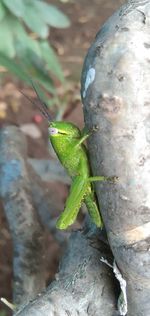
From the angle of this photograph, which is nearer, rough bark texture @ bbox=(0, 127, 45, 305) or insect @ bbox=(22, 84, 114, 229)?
insect @ bbox=(22, 84, 114, 229)

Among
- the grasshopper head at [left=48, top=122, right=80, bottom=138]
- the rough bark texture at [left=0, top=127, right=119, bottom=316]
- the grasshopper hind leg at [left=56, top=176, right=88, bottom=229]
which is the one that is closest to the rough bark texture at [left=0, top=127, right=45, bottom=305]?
the rough bark texture at [left=0, top=127, right=119, bottom=316]

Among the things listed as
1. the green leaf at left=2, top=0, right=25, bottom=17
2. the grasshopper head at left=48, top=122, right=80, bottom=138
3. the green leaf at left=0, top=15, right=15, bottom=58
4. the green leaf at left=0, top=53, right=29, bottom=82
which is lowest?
the grasshopper head at left=48, top=122, right=80, bottom=138

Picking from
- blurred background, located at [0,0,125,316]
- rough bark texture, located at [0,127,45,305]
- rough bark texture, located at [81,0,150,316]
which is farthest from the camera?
blurred background, located at [0,0,125,316]

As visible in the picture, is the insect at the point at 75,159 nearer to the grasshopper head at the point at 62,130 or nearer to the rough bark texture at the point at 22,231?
the grasshopper head at the point at 62,130

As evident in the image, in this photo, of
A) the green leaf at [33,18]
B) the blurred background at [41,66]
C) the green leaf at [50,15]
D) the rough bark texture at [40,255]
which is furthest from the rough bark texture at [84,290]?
the green leaf at [50,15]

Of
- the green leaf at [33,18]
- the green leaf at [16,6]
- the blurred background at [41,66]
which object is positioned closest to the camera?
the green leaf at [16,6]

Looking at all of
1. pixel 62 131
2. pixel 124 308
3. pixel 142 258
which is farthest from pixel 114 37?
pixel 124 308

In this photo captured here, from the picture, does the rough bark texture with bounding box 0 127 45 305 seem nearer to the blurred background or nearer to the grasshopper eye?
the blurred background
